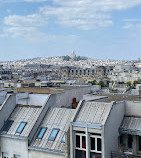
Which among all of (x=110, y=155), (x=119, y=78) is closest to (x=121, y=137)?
(x=110, y=155)

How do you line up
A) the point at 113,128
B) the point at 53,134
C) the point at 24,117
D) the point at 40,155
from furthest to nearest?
the point at 24,117, the point at 53,134, the point at 40,155, the point at 113,128

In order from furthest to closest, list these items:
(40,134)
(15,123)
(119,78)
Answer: (119,78) < (15,123) < (40,134)

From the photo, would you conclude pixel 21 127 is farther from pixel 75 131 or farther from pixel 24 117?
pixel 75 131

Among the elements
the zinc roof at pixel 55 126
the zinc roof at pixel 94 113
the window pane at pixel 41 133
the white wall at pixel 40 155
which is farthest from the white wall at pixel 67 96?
the zinc roof at pixel 94 113

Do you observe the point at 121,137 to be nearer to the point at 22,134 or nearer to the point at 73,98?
the point at 22,134

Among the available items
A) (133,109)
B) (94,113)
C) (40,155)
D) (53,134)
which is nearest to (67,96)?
(53,134)

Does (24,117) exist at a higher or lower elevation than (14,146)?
higher

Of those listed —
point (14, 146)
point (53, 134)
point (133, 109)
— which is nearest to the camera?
point (133, 109)
